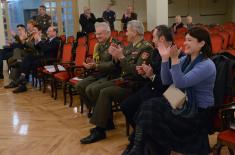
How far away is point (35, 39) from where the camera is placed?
245 inches

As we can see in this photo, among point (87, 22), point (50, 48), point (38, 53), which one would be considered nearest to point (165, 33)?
point (50, 48)

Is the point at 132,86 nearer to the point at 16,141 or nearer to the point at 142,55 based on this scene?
the point at 142,55

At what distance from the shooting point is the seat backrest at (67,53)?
526 centimetres

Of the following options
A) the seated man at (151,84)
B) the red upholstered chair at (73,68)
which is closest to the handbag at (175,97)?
the seated man at (151,84)

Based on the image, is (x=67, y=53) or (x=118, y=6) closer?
(x=67, y=53)

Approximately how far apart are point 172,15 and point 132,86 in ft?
37.5

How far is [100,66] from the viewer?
12.4 feet

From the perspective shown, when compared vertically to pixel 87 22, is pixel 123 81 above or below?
below

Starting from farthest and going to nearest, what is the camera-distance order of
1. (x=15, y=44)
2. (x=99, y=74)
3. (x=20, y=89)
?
(x=15, y=44), (x=20, y=89), (x=99, y=74)

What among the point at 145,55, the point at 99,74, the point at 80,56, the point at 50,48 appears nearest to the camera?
the point at 145,55

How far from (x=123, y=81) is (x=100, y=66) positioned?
19.0 inches

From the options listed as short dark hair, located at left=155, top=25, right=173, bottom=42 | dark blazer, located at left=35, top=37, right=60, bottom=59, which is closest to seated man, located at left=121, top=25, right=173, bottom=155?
short dark hair, located at left=155, top=25, right=173, bottom=42

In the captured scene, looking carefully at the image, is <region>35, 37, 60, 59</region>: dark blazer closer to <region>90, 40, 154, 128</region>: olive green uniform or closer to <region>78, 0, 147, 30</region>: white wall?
<region>90, 40, 154, 128</region>: olive green uniform

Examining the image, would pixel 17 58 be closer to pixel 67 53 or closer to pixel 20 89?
pixel 20 89
